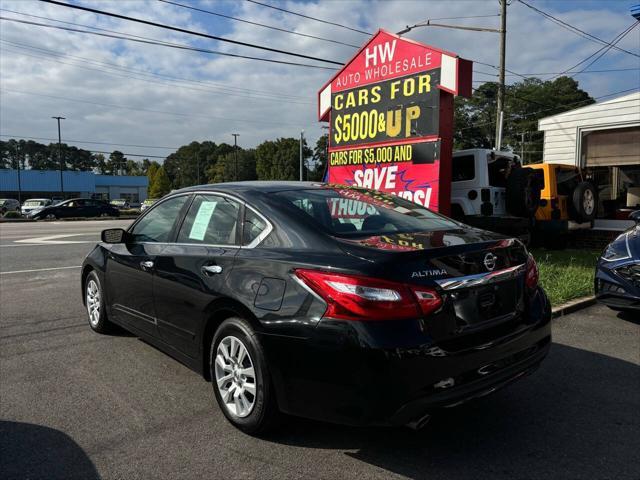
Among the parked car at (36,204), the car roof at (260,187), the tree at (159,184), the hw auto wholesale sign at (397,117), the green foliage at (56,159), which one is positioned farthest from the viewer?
the green foliage at (56,159)

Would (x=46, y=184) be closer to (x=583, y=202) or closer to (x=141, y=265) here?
(x=583, y=202)

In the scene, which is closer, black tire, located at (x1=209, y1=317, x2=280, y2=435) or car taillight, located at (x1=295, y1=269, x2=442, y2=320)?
car taillight, located at (x1=295, y1=269, x2=442, y2=320)

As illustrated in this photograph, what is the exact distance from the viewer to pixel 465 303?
258 centimetres

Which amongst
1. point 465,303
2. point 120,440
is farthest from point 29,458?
point 465,303

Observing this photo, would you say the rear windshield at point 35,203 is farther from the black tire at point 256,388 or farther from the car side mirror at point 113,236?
the black tire at point 256,388

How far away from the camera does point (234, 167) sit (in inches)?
3583

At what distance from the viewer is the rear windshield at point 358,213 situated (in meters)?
3.10

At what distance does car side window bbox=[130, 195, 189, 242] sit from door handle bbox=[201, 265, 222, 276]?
78 centimetres

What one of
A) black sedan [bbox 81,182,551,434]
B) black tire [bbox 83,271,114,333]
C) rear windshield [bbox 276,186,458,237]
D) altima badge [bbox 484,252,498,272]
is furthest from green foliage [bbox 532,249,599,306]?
black tire [bbox 83,271,114,333]

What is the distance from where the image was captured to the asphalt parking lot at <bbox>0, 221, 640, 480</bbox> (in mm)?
2648

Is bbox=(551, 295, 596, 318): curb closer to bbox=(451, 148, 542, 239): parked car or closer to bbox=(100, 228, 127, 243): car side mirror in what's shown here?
bbox=(451, 148, 542, 239): parked car

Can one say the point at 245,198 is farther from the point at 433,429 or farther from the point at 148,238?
the point at 433,429

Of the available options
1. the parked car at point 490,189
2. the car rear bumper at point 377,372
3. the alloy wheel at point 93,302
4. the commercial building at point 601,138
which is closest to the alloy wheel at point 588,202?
the parked car at point 490,189

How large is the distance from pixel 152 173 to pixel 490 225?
3586 inches
